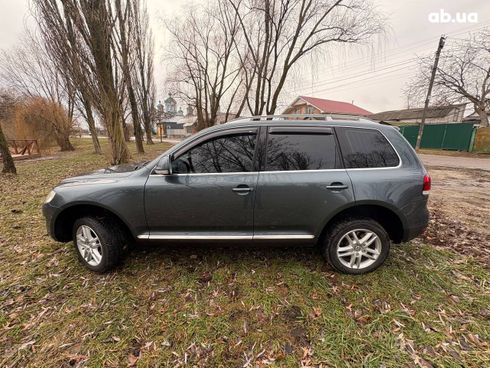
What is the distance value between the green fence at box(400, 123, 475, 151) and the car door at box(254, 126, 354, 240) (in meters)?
20.0

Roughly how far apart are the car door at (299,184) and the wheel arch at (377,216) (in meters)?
0.14

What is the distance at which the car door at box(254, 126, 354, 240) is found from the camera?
8.11ft

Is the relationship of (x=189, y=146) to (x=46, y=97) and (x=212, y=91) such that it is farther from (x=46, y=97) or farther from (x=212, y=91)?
(x=46, y=97)

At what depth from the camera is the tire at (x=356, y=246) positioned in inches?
102

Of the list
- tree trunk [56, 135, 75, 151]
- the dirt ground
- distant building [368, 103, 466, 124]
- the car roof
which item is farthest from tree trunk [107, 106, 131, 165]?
distant building [368, 103, 466, 124]

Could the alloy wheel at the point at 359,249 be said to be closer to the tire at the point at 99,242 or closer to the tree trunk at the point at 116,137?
the tire at the point at 99,242

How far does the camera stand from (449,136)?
17219mm

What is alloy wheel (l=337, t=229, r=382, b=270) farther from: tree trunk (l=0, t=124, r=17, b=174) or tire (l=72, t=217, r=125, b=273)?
tree trunk (l=0, t=124, r=17, b=174)

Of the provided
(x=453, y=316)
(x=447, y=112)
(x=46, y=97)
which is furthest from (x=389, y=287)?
(x=447, y=112)

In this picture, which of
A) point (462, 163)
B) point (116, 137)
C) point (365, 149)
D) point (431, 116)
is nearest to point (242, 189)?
point (365, 149)

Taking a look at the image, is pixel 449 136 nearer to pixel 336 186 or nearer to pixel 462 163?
pixel 462 163

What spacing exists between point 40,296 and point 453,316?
13.5 ft

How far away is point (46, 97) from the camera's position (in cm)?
1923

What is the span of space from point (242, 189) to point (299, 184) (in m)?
0.61
